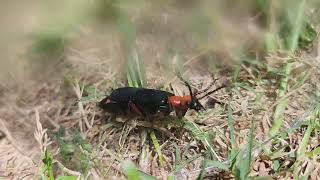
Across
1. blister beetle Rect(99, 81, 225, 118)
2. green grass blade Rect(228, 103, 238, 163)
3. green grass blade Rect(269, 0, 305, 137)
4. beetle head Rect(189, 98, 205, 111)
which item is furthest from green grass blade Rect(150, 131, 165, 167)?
green grass blade Rect(269, 0, 305, 137)

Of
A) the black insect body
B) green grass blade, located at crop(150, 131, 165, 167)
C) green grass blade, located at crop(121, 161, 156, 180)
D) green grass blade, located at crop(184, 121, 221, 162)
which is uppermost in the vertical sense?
the black insect body

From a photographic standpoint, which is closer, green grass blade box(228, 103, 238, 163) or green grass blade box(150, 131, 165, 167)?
green grass blade box(228, 103, 238, 163)

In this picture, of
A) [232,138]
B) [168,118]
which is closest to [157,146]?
[168,118]

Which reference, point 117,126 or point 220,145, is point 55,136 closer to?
point 117,126

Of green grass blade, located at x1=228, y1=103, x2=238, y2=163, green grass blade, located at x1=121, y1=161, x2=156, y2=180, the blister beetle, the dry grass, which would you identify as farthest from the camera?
the blister beetle

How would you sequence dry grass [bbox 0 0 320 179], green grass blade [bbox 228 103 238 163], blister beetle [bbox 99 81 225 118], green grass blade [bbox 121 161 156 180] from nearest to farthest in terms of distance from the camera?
green grass blade [bbox 121 161 156 180] < green grass blade [bbox 228 103 238 163] < dry grass [bbox 0 0 320 179] < blister beetle [bbox 99 81 225 118]

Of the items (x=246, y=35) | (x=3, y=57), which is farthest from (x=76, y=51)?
(x=246, y=35)

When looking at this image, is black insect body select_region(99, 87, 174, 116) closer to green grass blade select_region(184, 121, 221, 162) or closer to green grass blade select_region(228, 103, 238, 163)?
green grass blade select_region(184, 121, 221, 162)

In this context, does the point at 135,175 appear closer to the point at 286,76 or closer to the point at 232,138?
the point at 232,138
